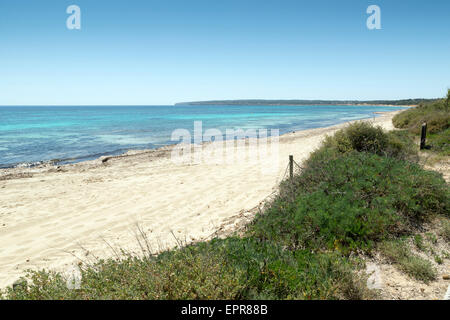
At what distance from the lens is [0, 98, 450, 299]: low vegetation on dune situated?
2.97 m

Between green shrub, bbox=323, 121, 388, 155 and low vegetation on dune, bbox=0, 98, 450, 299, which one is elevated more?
green shrub, bbox=323, 121, 388, 155

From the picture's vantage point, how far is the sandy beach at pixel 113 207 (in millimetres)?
5871

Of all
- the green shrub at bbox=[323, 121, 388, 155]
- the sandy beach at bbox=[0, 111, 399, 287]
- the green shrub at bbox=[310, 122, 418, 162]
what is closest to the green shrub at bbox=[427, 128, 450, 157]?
the green shrub at bbox=[310, 122, 418, 162]

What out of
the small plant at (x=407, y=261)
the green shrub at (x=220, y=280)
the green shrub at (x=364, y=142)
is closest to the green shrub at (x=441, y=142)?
the green shrub at (x=364, y=142)

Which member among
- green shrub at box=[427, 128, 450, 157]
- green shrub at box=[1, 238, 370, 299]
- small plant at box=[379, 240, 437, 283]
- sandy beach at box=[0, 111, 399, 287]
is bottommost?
sandy beach at box=[0, 111, 399, 287]

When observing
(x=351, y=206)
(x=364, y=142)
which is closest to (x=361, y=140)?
(x=364, y=142)

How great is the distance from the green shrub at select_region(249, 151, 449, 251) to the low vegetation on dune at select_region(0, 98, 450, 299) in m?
0.02

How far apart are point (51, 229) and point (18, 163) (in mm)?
12976

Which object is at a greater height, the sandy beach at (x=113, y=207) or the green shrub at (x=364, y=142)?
the green shrub at (x=364, y=142)

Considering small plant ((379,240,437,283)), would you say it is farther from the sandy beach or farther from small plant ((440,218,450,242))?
the sandy beach

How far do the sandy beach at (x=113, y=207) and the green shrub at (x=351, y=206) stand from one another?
1475 mm

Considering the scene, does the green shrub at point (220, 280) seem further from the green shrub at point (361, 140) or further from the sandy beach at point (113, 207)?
the green shrub at point (361, 140)
